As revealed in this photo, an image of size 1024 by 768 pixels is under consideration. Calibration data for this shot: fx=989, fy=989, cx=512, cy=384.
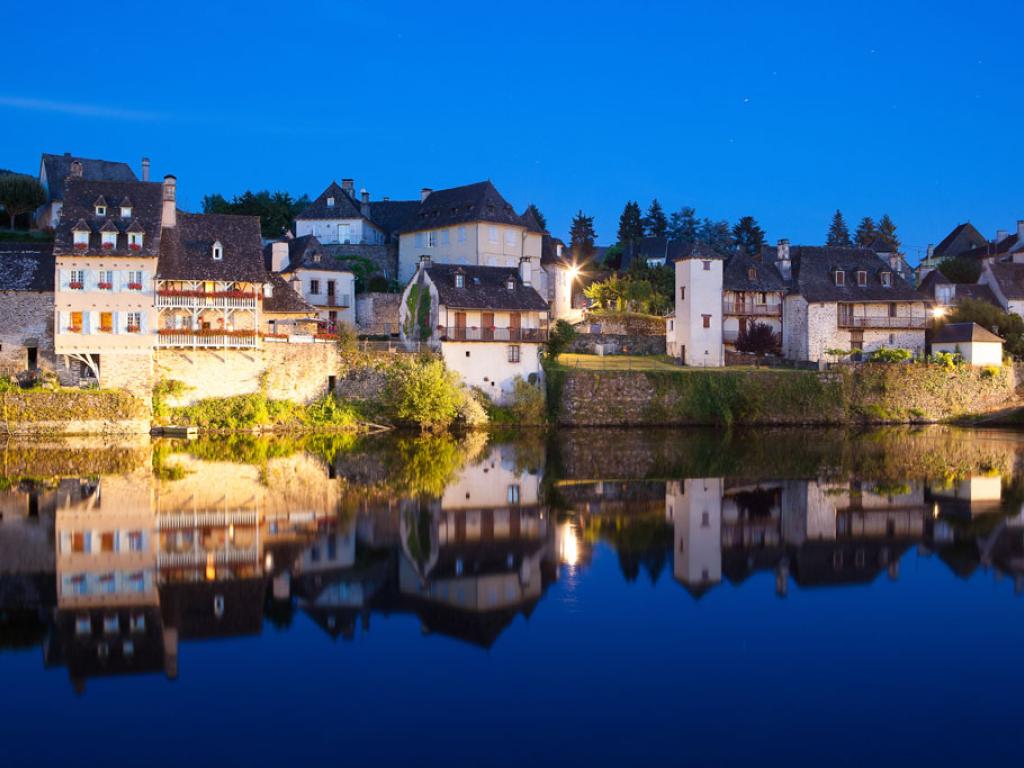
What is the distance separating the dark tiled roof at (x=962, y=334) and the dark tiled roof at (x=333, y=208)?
3662cm

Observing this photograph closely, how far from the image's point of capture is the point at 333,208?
65.1 metres

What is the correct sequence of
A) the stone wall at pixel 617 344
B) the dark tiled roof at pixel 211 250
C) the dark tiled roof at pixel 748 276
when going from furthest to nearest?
the dark tiled roof at pixel 748 276 < the stone wall at pixel 617 344 < the dark tiled roof at pixel 211 250

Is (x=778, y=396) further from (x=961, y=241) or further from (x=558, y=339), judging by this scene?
(x=961, y=241)

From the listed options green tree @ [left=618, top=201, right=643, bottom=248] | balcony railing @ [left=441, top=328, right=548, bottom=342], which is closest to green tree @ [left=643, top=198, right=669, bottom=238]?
green tree @ [left=618, top=201, right=643, bottom=248]

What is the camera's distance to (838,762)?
34.7 feet

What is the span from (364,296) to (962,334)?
113 feet

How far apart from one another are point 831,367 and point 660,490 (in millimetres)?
29287

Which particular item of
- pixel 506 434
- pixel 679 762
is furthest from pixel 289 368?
pixel 679 762

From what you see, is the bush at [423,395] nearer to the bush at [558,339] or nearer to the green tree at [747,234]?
the bush at [558,339]

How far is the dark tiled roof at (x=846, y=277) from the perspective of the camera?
5834 centimetres

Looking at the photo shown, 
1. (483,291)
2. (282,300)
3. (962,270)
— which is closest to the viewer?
(282,300)

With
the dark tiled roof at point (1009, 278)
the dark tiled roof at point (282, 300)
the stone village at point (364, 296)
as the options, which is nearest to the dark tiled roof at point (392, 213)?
the stone village at point (364, 296)

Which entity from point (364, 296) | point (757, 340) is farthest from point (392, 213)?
point (757, 340)

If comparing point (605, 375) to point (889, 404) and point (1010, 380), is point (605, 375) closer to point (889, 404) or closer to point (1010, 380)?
point (889, 404)
